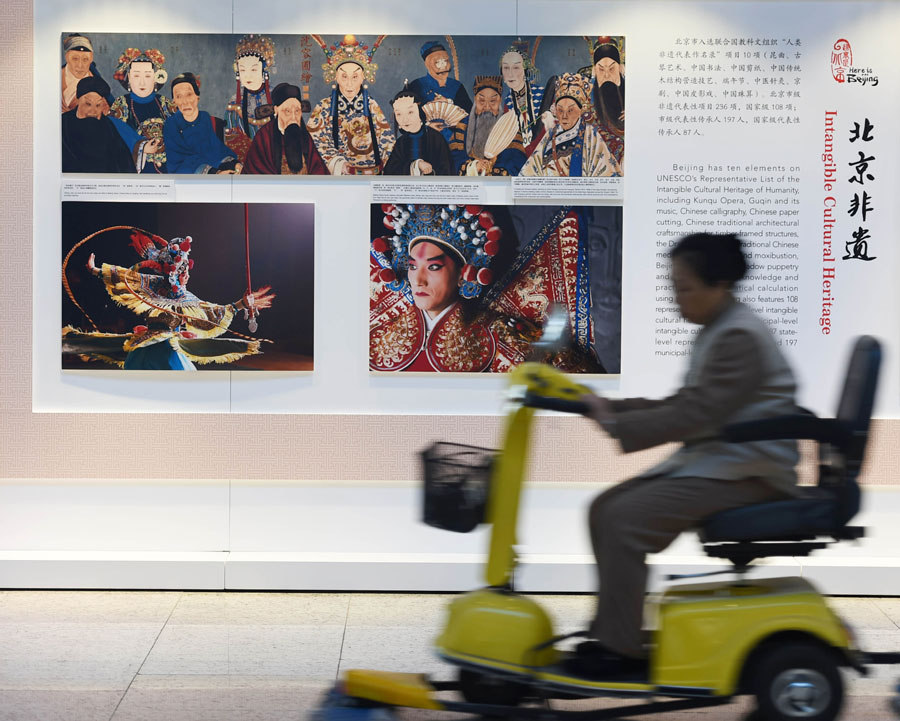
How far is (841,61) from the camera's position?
4.39m

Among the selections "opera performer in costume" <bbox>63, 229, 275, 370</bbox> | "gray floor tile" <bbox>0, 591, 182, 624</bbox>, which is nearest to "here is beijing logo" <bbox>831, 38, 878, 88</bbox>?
"opera performer in costume" <bbox>63, 229, 275, 370</bbox>

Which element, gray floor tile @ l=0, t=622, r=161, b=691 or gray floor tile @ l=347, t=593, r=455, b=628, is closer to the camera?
gray floor tile @ l=0, t=622, r=161, b=691

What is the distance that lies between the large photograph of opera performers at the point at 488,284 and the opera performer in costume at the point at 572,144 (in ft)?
0.53

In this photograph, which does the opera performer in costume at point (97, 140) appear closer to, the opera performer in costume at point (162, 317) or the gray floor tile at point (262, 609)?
the opera performer in costume at point (162, 317)

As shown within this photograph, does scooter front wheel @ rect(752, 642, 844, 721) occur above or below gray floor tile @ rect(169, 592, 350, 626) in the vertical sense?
above

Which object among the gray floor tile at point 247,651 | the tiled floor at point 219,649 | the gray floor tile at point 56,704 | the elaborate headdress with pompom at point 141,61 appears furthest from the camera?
the elaborate headdress with pompom at point 141,61

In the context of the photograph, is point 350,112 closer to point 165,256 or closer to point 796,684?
point 165,256

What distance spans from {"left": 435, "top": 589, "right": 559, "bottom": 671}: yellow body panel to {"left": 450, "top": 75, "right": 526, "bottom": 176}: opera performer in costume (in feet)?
Answer: 7.36

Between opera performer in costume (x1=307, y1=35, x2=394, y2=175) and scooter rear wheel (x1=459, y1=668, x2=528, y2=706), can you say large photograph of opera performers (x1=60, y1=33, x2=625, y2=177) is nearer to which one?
opera performer in costume (x1=307, y1=35, x2=394, y2=175)

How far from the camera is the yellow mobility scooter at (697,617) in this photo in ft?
8.40

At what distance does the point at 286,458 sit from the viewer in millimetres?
4492

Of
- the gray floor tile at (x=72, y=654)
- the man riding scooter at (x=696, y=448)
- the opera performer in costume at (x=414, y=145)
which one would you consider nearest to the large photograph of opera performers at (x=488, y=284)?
the opera performer in costume at (x=414, y=145)

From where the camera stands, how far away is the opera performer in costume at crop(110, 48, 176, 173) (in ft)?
14.3

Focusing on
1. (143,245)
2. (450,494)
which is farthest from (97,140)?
(450,494)
